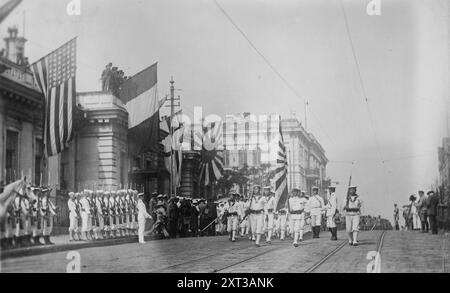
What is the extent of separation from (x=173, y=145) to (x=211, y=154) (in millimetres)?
931

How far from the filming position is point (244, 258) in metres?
9.98

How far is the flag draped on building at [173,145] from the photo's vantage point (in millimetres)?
12711

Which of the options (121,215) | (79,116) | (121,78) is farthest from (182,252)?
(79,116)

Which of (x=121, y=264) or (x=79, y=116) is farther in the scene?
(x=79, y=116)

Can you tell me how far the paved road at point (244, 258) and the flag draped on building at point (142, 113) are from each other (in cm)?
251

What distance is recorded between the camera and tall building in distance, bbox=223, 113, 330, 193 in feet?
37.0

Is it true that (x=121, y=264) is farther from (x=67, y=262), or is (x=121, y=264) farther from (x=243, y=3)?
(x=243, y=3)

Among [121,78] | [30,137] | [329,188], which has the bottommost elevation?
[329,188]

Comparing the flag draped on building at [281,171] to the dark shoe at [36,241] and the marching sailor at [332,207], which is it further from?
the dark shoe at [36,241]
